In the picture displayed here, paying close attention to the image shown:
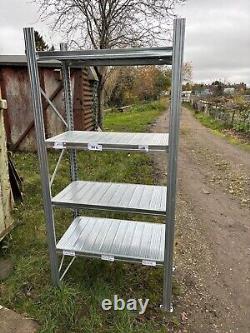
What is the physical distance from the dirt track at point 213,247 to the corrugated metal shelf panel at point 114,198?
1060 mm

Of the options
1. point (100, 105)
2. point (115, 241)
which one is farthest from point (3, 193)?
point (100, 105)

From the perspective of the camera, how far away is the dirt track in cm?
257

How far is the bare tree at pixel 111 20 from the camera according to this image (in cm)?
934

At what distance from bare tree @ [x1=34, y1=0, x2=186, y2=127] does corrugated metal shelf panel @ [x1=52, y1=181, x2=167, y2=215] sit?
7.53m

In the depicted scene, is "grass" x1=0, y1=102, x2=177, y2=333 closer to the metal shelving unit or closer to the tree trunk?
the metal shelving unit

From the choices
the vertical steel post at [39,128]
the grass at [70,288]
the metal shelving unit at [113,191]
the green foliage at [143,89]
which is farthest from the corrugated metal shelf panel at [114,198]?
the green foliage at [143,89]

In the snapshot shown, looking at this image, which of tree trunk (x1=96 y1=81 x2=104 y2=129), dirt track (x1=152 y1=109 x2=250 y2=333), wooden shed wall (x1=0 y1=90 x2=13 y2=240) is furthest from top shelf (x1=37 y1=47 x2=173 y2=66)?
tree trunk (x1=96 y1=81 x2=104 y2=129)

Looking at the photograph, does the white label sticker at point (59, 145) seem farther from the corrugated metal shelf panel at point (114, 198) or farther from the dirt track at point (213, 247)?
the dirt track at point (213, 247)

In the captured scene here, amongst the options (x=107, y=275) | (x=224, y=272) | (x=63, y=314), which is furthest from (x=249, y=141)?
(x=63, y=314)

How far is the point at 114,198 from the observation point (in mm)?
2586

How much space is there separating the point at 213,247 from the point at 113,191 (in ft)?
5.73

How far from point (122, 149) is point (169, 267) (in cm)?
111

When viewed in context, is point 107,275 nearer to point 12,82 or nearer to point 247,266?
point 247,266

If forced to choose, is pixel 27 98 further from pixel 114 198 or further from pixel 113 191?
pixel 114 198
